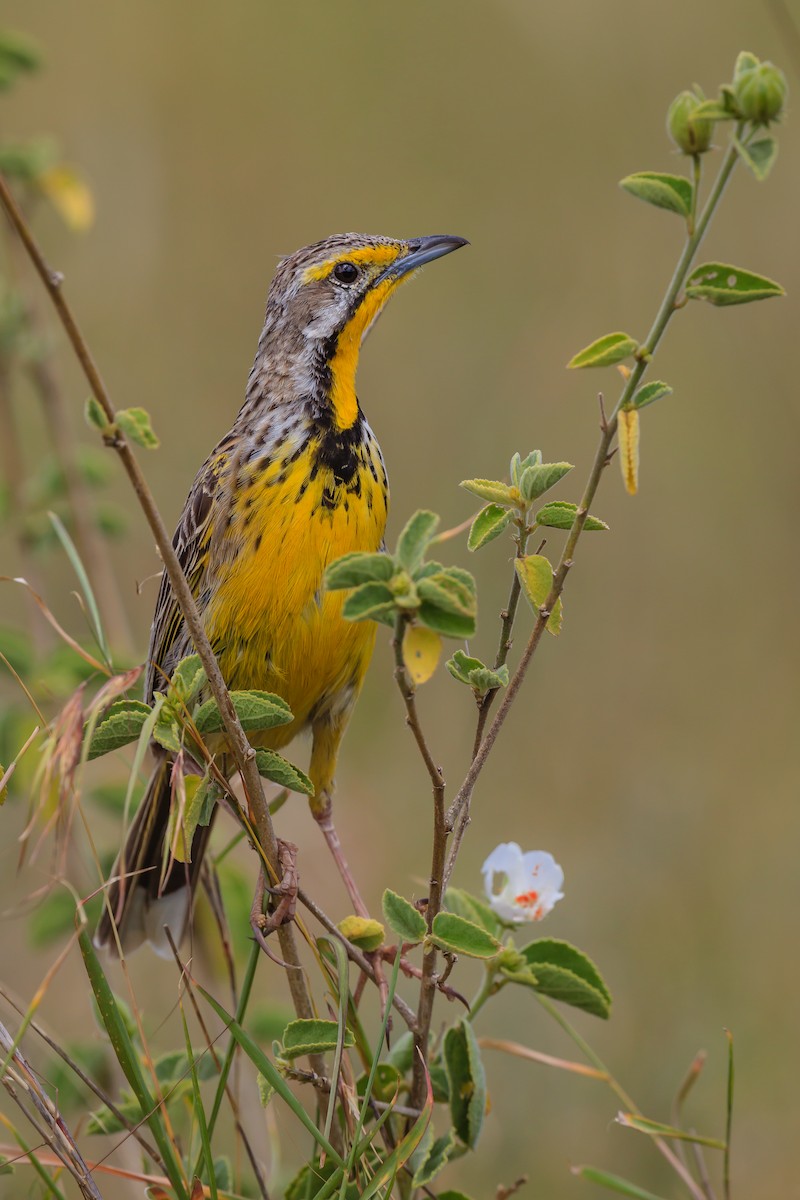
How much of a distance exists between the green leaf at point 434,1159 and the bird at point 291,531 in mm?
769

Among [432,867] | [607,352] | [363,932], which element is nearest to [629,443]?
[607,352]

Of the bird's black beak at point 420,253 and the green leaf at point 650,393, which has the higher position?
the bird's black beak at point 420,253

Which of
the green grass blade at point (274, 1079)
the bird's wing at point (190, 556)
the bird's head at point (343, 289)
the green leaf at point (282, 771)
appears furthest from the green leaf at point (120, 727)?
the bird's head at point (343, 289)

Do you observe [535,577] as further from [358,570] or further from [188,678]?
[188,678]

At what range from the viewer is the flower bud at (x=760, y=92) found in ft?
6.30

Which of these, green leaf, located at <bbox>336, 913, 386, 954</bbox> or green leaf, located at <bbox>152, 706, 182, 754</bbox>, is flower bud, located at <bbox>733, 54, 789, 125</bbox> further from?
green leaf, located at <bbox>336, 913, 386, 954</bbox>

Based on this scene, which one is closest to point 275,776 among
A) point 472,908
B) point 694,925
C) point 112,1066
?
point 472,908

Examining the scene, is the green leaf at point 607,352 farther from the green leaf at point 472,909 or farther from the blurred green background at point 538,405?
the blurred green background at point 538,405

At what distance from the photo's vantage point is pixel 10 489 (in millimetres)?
4020

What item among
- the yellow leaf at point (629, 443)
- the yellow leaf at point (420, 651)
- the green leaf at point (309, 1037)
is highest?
the yellow leaf at point (629, 443)

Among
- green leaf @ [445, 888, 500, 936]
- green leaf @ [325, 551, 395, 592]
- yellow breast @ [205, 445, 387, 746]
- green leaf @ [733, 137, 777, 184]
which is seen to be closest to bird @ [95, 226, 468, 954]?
yellow breast @ [205, 445, 387, 746]

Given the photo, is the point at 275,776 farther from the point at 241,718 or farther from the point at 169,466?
the point at 169,466

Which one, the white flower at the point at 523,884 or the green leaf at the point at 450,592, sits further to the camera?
the white flower at the point at 523,884

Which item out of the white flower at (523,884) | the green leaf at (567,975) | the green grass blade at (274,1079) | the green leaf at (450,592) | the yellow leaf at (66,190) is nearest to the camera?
the green leaf at (450,592)
